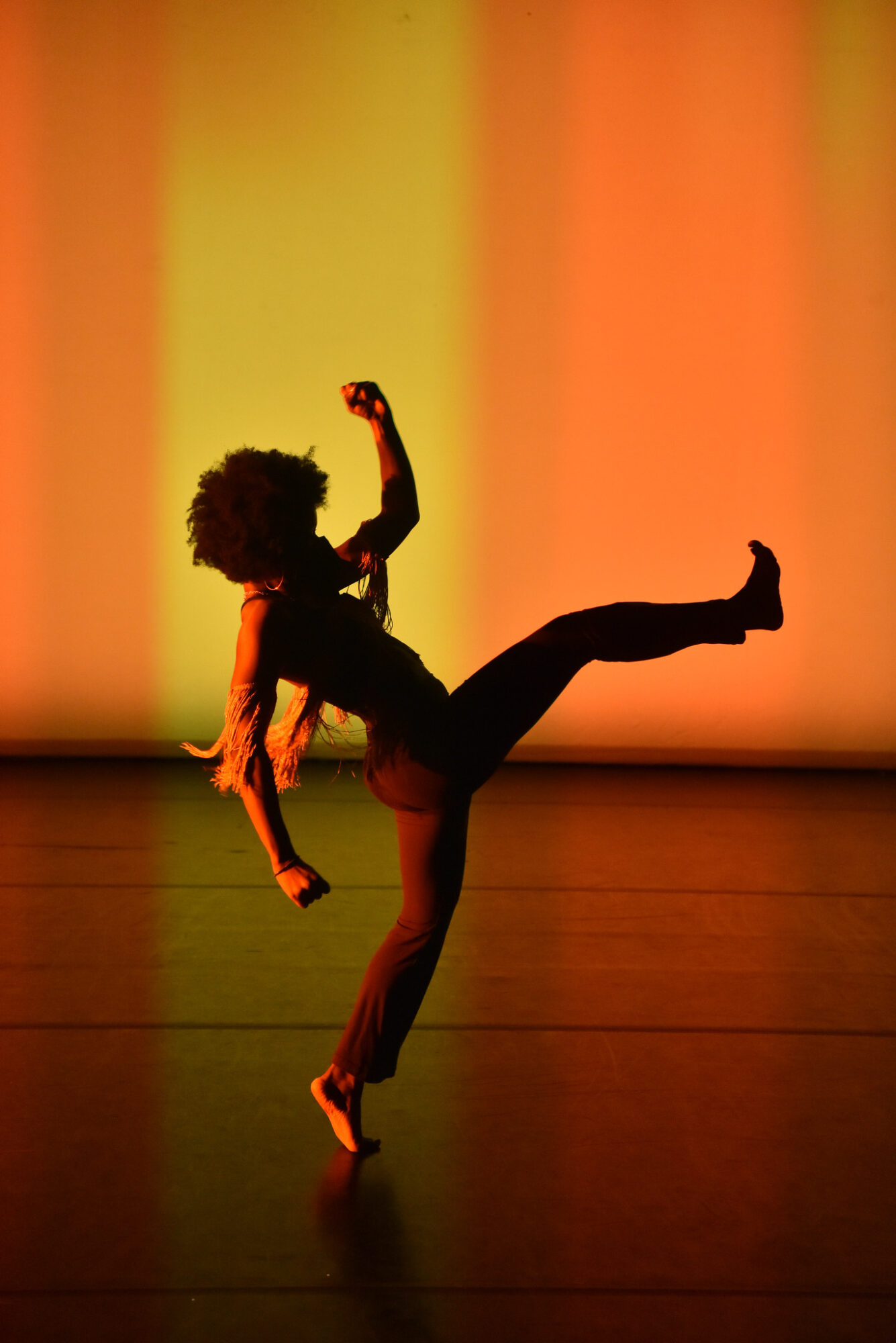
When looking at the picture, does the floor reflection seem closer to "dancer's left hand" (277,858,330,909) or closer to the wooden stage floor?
the wooden stage floor

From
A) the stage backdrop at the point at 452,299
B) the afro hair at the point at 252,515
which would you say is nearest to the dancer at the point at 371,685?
the afro hair at the point at 252,515

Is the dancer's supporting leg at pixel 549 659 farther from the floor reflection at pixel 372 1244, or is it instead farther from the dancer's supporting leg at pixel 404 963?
the floor reflection at pixel 372 1244

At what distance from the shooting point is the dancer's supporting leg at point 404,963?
5.20ft

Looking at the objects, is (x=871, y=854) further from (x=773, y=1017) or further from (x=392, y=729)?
(x=392, y=729)

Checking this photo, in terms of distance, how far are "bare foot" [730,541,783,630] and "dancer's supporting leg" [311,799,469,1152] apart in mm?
541

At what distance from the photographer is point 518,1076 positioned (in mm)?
1874

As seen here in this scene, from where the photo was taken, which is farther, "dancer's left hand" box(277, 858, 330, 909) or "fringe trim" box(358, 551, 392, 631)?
"fringe trim" box(358, 551, 392, 631)

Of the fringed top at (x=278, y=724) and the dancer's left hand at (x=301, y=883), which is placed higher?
the fringed top at (x=278, y=724)

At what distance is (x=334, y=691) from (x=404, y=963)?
38 cm

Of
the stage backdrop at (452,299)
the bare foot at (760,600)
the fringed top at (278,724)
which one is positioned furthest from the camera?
the stage backdrop at (452,299)

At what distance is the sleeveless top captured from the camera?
57.7 inches

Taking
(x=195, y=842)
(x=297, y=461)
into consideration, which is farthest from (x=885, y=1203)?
(x=195, y=842)

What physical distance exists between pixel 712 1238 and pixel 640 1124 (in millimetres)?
294

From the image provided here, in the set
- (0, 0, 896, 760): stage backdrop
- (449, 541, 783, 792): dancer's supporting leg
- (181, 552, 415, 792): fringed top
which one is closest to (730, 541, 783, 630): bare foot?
(449, 541, 783, 792): dancer's supporting leg
